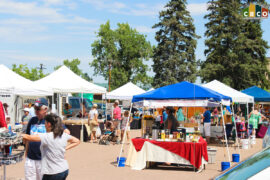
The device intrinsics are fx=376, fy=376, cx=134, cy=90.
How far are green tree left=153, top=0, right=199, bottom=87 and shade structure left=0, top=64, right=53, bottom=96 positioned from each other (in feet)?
108

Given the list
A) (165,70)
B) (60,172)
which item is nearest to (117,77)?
(165,70)

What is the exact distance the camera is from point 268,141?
671 centimetres

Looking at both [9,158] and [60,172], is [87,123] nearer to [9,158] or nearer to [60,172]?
[9,158]

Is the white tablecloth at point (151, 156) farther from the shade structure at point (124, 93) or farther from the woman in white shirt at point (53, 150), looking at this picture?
the shade structure at point (124, 93)

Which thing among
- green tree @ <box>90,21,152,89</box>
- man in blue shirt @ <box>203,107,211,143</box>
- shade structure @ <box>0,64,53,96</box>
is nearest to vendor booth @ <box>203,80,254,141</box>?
man in blue shirt @ <box>203,107,211,143</box>

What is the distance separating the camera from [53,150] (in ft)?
16.0

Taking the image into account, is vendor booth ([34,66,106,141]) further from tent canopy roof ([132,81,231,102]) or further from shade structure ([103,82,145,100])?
shade structure ([103,82,145,100])

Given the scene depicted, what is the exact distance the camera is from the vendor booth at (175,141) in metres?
10.1

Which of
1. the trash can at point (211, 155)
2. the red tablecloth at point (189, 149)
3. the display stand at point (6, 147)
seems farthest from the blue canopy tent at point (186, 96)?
the display stand at point (6, 147)

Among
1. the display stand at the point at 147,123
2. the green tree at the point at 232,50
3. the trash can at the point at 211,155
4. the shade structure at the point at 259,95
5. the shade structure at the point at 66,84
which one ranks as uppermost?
the green tree at the point at 232,50

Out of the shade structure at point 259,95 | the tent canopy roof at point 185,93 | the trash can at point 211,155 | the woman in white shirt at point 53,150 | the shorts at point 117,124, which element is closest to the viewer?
the woman in white shirt at point 53,150

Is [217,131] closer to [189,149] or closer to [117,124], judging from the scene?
[117,124]

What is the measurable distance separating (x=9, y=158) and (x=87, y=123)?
11.6 metres

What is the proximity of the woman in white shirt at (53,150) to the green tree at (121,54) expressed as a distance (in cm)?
5695
